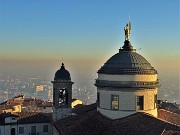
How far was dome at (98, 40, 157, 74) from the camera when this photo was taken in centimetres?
2920

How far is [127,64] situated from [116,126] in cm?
578

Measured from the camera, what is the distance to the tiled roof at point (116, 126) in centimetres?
2375

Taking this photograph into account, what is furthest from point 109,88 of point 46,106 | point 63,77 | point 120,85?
point 46,106

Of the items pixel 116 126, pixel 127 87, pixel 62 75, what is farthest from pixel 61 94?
pixel 116 126

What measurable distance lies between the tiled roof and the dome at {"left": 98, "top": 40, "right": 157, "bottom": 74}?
12.6 feet

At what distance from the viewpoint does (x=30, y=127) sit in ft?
136

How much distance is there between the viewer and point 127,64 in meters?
29.6

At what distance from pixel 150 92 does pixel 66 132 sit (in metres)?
7.96

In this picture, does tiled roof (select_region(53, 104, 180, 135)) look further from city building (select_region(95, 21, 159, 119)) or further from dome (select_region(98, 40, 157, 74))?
dome (select_region(98, 40, 157, 74))

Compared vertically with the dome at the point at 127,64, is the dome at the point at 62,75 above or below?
below

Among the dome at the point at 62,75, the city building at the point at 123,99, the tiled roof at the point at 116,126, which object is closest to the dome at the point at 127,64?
the city building at the point at 123,99

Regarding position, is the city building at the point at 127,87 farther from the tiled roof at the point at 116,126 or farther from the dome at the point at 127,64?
the tiled roof at the point at 116,126

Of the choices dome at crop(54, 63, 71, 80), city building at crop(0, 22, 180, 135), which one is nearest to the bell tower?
dome at crop(54, 63, 71, 80)

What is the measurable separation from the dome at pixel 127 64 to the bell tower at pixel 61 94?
24.3 ft
